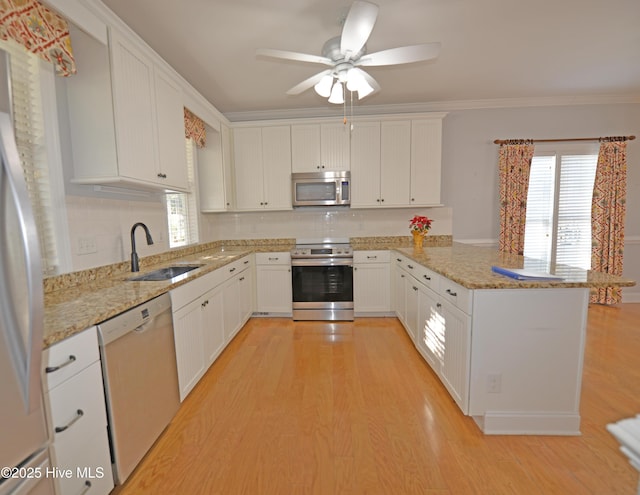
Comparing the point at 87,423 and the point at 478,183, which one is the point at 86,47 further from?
the point at 478,183

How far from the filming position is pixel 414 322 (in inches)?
110

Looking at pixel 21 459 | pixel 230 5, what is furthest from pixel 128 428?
pixel 230 5

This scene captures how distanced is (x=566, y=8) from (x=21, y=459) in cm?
376

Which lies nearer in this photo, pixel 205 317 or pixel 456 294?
pixel 456 294

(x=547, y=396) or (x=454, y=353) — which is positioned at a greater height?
(x=454, y=353)

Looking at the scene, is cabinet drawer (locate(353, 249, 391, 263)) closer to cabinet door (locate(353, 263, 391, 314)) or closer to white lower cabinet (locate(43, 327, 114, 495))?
cabinet door (locate(353, 263, 391, 314))

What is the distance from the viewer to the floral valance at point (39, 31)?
4.50 ft

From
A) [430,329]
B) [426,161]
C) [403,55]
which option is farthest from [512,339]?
[426,161]

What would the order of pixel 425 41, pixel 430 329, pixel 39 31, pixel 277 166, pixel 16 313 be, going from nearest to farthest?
pixel 16 313
pixel 39 31
pixel 430 329
pixel 425 41
pixel 277 166

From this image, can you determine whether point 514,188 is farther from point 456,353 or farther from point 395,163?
point 456,353

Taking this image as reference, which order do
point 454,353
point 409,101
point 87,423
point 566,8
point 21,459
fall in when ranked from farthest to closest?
point 409,101 → point 566,8 → point 454,353 → point 87,423 → point 21,459

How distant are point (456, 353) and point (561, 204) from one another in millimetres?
3306

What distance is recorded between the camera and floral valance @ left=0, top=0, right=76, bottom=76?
4.50 ft

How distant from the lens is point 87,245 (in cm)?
196
